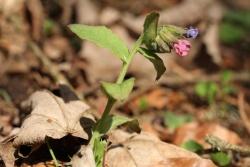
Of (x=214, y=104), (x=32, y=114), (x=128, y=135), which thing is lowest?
(x=214, y=104)

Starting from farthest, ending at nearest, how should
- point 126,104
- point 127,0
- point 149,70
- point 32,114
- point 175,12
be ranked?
point 127,0 < point 175,12 < point 149,70 < point 126,104 < point 32,114

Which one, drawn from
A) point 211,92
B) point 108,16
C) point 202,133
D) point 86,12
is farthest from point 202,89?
point 86,12

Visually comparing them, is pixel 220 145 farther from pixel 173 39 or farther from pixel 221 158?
pixel 173 39

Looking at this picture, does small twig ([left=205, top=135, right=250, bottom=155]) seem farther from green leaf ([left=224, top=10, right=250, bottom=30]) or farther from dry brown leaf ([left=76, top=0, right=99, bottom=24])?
green leaf ([left=224, top=10, right=250, bottom=30])

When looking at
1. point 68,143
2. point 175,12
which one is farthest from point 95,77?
point 68,143

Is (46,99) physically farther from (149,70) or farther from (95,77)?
(149,70)

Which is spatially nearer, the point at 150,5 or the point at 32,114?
the point at 32,114
